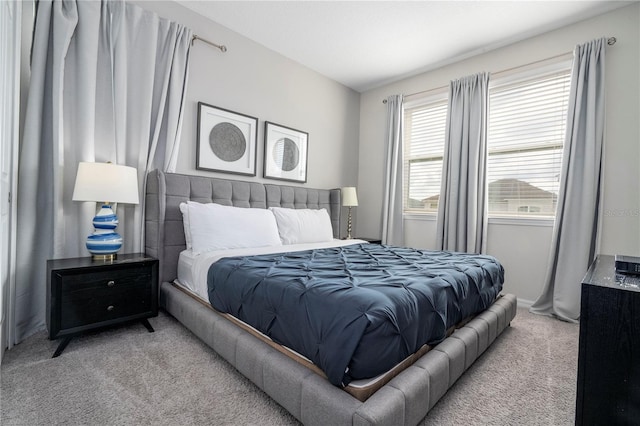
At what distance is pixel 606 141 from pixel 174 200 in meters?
3.97

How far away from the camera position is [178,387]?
1551 mm

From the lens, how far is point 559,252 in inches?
114

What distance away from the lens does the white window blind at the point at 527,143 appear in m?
3.10

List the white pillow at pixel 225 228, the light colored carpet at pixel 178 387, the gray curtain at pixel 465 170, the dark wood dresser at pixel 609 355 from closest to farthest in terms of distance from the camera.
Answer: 1. the dark wood dresser at pixel 609 355
2. the light colored carpet at pixel 178 387
3. the white pillow at pixel 225 228
4. the gray curtain at pixel 465 170

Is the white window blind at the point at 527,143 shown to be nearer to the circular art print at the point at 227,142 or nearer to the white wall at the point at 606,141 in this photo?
the white wall at the point at 606,141

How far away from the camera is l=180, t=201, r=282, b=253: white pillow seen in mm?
2430

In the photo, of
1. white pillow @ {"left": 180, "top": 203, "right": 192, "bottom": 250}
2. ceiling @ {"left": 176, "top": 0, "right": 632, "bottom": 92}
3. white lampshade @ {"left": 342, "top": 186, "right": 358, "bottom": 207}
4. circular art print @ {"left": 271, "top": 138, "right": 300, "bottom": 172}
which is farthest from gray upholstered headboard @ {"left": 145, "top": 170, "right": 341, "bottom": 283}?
ceiling @ {"left": 176, "top": 0, "right": 632, "bottom": 92}

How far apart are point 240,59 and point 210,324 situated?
9.22 ft

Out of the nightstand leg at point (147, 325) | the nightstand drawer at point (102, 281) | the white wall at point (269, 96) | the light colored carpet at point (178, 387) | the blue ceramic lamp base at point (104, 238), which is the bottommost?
the light colored carpet at point (178, 387)

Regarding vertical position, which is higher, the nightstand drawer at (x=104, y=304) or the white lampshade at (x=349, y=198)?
the white lampshade at (x=349, y=198)

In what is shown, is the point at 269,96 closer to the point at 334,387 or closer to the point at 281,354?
the point at 281,354

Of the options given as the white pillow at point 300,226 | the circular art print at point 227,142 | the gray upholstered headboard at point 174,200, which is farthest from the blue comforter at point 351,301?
the circular art print at point 227,142

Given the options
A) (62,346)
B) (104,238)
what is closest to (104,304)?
(62,346)

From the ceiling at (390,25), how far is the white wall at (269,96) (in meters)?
0.16
